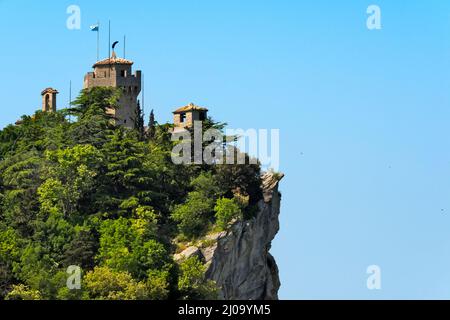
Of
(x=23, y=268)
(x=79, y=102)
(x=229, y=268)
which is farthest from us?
(x=79, y=102)

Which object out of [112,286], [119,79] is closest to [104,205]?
[112,286]

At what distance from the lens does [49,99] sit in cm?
16700

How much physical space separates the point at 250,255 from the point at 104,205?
36.0 feet

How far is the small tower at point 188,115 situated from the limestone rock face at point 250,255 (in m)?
6.78

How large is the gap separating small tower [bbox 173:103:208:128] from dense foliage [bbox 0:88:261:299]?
168 centimetres

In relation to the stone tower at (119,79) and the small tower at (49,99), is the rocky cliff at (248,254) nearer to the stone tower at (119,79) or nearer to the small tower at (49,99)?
the stone tower at (119,79)

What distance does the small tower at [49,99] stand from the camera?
16662cm

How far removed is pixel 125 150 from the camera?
147 metres

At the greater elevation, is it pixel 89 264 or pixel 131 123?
pixel 131 123

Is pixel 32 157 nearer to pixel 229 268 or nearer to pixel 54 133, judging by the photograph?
pixel 54 133

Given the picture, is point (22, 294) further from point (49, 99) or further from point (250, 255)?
point (49, 99)

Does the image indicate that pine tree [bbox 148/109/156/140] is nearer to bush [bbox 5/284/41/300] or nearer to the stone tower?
the stone tower
